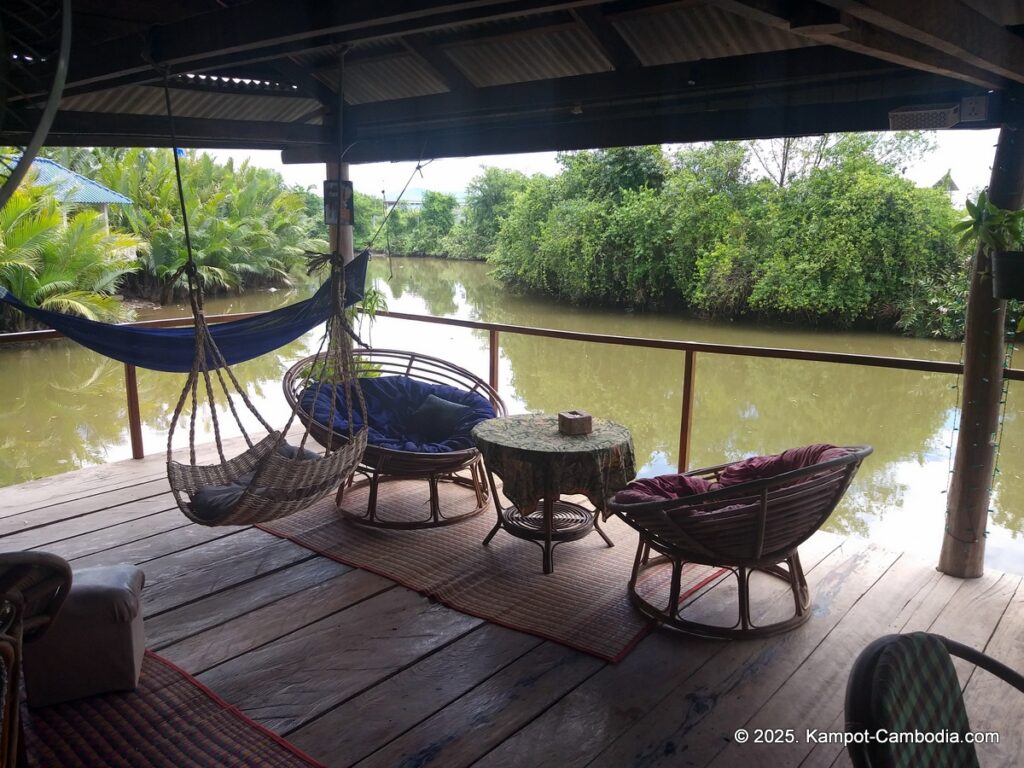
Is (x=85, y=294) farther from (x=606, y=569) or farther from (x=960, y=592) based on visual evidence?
(x=960, y=592)

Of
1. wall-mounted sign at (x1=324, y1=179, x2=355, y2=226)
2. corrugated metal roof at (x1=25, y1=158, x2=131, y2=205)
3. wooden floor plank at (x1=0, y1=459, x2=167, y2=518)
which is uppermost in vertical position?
corrugated metal roof at (x1=25, y1=158, x2=131, y2=205)

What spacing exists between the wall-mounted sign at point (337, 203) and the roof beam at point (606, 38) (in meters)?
1.75

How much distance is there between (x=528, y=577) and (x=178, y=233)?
1453 cm

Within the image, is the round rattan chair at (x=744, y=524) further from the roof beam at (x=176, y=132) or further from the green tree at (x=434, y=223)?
the green tree at (x=434, y=223)

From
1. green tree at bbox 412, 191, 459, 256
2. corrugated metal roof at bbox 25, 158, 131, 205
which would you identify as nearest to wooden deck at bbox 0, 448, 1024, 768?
corrugated metal roof at bbox 25, 158, 131, 205

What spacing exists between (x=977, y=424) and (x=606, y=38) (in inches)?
79.3

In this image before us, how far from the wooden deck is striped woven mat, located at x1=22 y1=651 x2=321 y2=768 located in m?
0.07

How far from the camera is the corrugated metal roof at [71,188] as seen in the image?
12.7 meters

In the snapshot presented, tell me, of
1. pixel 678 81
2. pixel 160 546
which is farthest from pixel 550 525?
pixel 678 81

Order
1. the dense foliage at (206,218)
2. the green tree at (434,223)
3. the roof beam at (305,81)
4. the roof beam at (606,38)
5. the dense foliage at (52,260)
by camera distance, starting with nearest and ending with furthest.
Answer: the roof beam at (606,38) → the roof beam at (305,81) → the dense foliage at (52,260) → the dense foliage at (206,218) → the green tree at (434,223)

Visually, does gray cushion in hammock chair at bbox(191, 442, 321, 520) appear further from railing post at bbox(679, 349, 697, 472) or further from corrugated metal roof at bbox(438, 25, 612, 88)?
corrugated metal roof at bbox(438, 25, 612, 88)

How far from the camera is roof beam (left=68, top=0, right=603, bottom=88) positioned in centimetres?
186

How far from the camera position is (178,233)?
49.9 feet

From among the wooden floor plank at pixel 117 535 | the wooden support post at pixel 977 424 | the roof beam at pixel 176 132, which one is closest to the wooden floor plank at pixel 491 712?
the wooden support post at pixel 977 424
